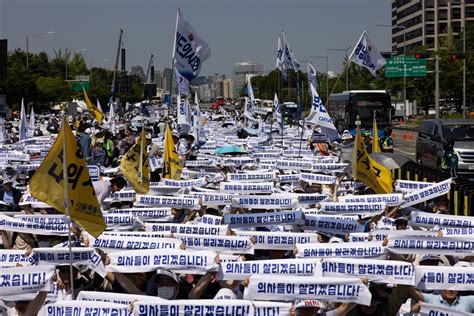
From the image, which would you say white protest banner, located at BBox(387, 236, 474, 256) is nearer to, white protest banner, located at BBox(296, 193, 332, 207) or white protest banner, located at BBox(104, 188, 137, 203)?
white protest banner, located at BBox(296, 193, 332, 207)

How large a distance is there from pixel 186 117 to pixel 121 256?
19.9 m

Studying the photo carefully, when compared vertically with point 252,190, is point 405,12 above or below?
above

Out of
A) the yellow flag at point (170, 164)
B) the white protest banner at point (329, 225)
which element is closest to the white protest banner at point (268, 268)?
the white protest banner at point (329, 225)

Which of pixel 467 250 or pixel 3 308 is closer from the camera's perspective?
pixel 3 308

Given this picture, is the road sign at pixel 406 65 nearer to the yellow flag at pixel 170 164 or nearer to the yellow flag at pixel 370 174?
the yellow flag at pixel 170 164

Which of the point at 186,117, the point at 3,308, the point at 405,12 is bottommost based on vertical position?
the point at 3,308

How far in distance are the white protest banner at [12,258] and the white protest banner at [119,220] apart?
2.32 m

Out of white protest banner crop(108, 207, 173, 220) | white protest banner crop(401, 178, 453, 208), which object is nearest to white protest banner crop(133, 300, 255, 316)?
white protest banner crop(108, 207, 173, 220)

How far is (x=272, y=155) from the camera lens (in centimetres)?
2227

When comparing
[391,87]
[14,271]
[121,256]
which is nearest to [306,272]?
[121,256]

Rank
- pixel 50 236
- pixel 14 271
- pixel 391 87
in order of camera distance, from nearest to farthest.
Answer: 1. pixel 14 271
2. pixel 50 236
3. pixel 391 87

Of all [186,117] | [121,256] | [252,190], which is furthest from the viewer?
[186,117]

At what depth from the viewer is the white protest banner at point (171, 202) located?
12047 millimetres

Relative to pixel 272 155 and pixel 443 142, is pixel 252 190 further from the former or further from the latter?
pixel 443 142
